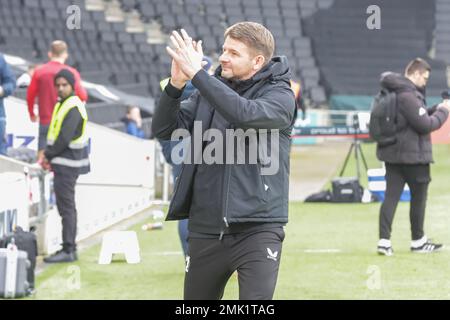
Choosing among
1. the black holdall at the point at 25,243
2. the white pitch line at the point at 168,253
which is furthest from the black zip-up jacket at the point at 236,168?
the white pitch line at the point at 168,253

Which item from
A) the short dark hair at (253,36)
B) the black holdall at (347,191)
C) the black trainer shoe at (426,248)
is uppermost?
the short dark hair at (253,36)

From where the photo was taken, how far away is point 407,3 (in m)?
35.1

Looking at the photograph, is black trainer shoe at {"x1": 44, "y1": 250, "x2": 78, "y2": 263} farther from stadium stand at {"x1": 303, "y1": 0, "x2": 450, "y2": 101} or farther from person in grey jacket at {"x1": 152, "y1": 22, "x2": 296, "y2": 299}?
stadium stand at {"x1": 303, "y1": 0, "x2": 450, "y2": 101}

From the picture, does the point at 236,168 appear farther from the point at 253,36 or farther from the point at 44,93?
the point at 44,93

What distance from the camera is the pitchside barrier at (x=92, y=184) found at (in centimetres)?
1129

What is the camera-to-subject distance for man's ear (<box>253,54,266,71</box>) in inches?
229

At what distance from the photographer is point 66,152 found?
37.4 feet

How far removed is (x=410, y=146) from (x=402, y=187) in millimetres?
447

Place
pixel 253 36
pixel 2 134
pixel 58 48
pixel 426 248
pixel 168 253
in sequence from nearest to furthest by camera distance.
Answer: pixel 253 36
pixel 426 248
pixel 168 253
pixel 2 134
pixel 58 48

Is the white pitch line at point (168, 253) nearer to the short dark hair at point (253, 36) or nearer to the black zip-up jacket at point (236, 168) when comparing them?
the black zip-up jacket at point (236, 168)

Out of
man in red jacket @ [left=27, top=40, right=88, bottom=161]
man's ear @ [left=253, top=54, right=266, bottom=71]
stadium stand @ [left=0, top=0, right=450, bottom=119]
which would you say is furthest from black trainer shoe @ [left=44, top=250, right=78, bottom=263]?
stadium stand @ [left=0, top=0, right=450, bottom=119]

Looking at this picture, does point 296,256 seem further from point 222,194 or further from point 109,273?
point 222,194

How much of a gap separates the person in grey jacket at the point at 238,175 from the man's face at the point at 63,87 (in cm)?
546

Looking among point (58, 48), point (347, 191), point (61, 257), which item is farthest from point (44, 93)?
point (347, 191)
